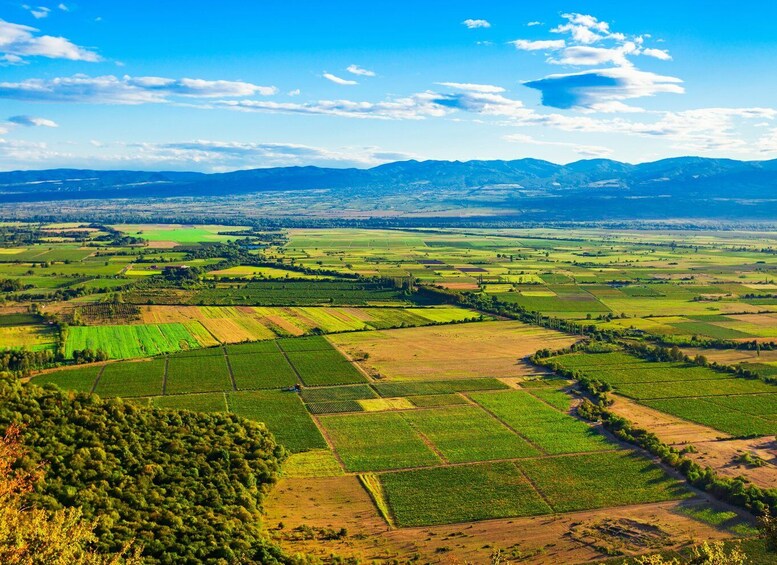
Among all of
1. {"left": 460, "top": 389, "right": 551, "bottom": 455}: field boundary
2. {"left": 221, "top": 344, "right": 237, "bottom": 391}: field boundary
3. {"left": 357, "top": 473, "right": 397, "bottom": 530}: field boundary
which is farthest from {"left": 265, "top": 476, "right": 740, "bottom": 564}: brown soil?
{"left": 221, "top": 344, "right": 237, "bottom": 391}: field boundary

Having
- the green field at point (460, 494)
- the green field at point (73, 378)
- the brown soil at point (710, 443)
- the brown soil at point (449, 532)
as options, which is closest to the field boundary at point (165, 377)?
the green field at point (73, 378)

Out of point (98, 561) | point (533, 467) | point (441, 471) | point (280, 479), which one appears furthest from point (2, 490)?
point (533, 467)

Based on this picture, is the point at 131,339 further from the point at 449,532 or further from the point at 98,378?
the point at 449,532

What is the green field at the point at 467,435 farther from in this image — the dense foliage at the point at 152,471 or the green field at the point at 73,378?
the green field at the point at 73,378

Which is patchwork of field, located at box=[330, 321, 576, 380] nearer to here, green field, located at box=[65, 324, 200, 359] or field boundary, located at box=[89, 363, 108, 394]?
green field, located at box=[65, 324, 200, 359]

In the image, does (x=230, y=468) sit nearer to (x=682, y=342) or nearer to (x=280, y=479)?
(x=280, y=479)

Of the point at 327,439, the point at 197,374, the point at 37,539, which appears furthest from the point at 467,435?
the point at 37,539
